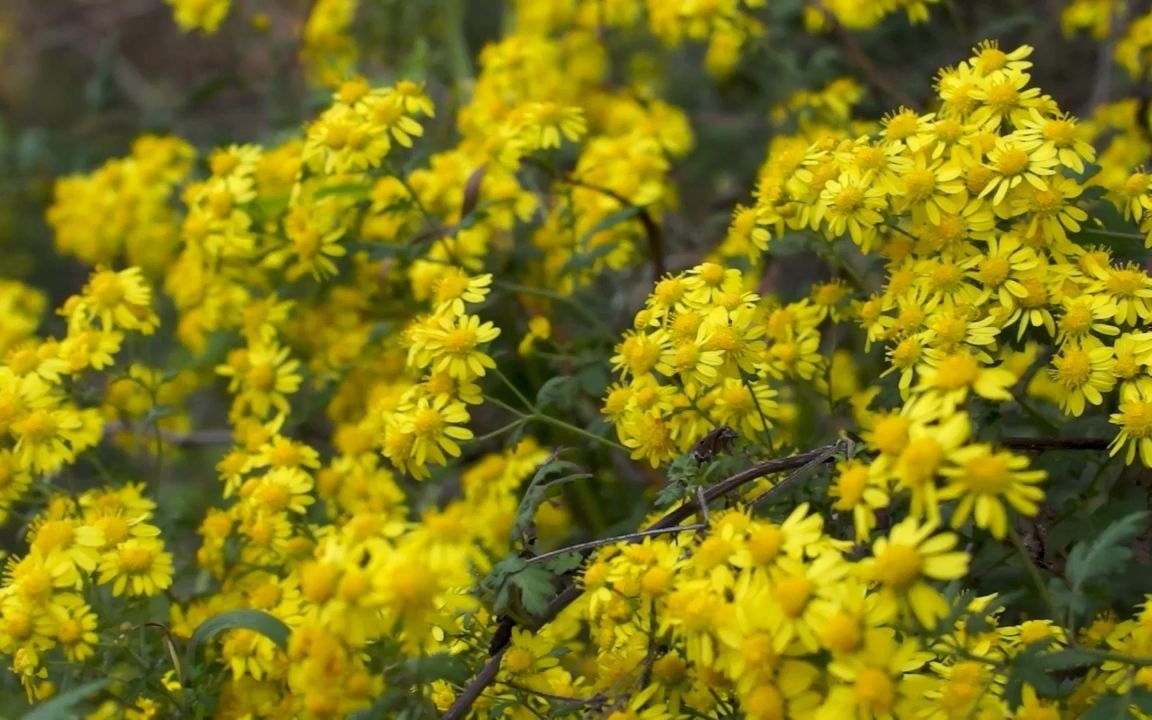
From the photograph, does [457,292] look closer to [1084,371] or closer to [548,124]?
[548,124]

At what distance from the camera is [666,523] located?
157 cm

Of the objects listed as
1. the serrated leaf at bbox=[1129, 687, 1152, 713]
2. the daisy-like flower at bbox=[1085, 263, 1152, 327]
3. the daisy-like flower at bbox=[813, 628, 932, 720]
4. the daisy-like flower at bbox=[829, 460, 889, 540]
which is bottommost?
the serrated leaf at bbox=[1129, 687, 1152, 713]

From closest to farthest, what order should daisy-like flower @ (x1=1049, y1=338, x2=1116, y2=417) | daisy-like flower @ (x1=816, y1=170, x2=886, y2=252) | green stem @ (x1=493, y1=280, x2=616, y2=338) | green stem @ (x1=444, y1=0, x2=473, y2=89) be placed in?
daisy-like flower @ (x1=1049, y1=338, x2=1116, y2=417), daisy-like flower @ (x1=816, y1=170, x2=886, y2=252), green stem @ (x1=493, y1=280, x2=616, y2=338), green stem @ (x1=444, y1=0, x2=473, y2=89)

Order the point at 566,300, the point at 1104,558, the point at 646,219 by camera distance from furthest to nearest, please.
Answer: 1. the point at 646,219
2. the point at 566,300
3. the point at 1104,558

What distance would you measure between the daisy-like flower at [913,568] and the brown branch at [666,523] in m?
0.28

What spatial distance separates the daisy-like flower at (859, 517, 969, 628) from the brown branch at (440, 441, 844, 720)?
0.93ft

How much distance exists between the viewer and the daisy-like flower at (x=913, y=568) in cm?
122

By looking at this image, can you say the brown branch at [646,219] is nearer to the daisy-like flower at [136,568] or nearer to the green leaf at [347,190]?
the green leaf at [347,190]

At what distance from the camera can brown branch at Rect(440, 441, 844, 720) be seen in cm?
145

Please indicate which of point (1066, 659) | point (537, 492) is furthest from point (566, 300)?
point (1066, 659)

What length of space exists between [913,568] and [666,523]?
41 centimetres

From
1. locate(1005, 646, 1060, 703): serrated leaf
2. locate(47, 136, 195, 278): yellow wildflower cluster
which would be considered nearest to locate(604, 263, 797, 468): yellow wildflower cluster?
locate(1005, 646, 1060, 703): serrated leaf

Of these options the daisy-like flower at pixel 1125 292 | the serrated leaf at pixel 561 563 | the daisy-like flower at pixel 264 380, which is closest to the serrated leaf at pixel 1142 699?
the daisy-like flower at pixel 1125 292

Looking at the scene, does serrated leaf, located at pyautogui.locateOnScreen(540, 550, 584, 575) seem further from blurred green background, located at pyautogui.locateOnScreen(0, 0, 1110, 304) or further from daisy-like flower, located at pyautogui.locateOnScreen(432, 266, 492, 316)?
blurred green background, located at pyautogui.locateOnScreen(0, 0, 1110, 304)
